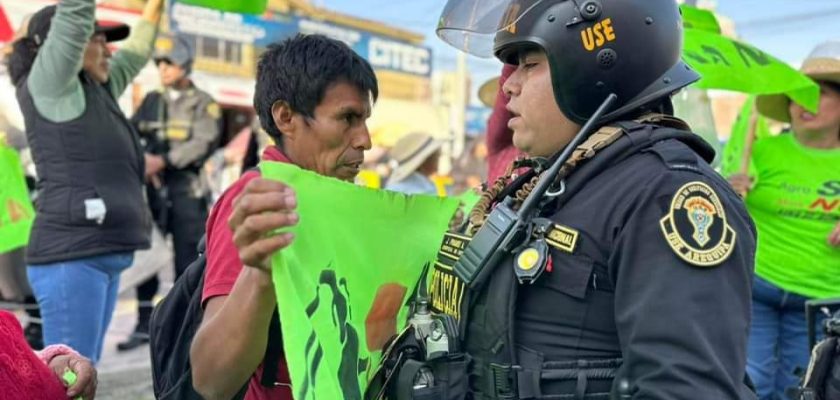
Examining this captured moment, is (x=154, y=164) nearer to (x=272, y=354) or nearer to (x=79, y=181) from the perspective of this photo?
(x=79, y=181)

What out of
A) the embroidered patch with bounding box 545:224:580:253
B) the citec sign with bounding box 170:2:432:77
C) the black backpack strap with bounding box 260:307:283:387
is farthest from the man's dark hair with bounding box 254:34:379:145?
the citec sign with bounding box 170:2:432:77

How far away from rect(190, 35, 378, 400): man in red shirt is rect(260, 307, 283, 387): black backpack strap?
3cm

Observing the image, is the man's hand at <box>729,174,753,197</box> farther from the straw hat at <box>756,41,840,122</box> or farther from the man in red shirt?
the man in red shirt

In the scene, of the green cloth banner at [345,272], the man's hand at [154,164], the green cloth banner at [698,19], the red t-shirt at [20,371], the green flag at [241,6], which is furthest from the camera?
the man's hand at [154,164]

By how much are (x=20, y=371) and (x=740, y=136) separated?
3543mm

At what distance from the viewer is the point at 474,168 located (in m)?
6.95

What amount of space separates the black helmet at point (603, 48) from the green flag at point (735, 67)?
59.9 inches

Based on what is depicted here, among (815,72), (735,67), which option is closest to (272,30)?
(815,72)

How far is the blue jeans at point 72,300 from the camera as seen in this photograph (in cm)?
347

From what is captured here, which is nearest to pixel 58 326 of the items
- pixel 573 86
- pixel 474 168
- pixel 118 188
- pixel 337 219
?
pixel 118 188

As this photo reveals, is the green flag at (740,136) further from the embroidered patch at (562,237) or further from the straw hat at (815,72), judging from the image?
the embroidered patch at (562,237)

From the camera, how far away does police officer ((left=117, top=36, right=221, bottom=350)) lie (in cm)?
595

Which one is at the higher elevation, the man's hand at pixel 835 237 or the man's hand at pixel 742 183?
the man's hand at pixel 742 183

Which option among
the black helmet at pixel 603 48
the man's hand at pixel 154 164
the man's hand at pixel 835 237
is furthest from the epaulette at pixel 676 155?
the man's hand at pixel 154 164
